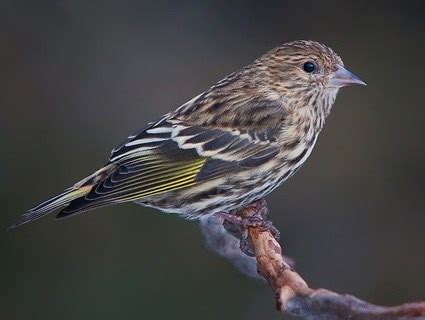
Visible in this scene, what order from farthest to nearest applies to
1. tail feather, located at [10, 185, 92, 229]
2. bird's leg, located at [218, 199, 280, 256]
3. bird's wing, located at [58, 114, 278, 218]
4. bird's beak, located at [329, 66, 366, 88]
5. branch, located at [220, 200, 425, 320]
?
bird's beak, located at [329, 66, 366, 88] < bird's wing, located at [58, 114, 278, 218] < tail feather, located at [10, 185, 92, 229] < bird's leg, located at [218, 199, 280, 256] < branch, located at [220, 200, 425, 320]

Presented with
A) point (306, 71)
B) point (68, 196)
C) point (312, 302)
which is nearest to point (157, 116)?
point (306, 71)

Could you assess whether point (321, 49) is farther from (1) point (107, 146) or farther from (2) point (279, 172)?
(1) point (107, 146)

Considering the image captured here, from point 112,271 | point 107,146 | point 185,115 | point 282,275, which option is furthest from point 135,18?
point 282,275

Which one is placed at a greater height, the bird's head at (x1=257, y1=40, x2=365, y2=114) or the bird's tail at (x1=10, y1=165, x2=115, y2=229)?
the bird's tail at (x1=10, y1=165, x2=115, y2=229)

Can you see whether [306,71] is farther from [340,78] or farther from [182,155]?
[182,155]

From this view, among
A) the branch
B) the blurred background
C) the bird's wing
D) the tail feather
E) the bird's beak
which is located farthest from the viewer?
the blurred background

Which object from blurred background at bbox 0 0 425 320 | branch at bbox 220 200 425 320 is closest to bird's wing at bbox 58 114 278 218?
branch at bbox 220 200 425 320

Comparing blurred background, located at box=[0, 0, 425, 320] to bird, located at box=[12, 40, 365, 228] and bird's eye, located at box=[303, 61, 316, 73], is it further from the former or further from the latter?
bird's eye, located at box=[303, 61, 316, 73]
